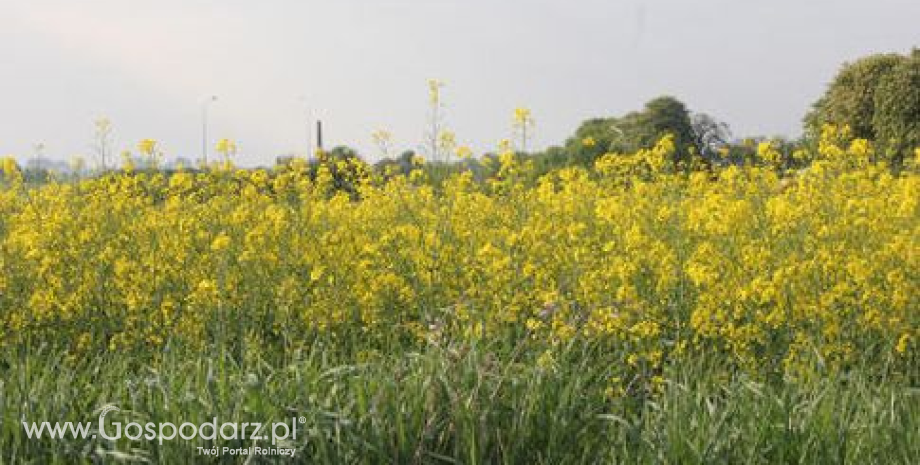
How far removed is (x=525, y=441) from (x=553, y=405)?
8.2 inches

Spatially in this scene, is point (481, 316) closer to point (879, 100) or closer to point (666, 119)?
point (879, 100)

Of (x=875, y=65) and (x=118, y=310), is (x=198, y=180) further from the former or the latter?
(x=875, y=65)

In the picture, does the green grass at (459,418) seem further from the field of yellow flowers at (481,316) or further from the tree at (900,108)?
the tree at (900,108)

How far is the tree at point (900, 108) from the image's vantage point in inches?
713

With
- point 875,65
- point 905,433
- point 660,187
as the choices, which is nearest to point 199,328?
point 905,433

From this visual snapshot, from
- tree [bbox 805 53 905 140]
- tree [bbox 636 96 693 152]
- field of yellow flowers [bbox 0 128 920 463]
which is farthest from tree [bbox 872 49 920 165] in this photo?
field of yellow flowers [bbox 0 128 920 463]

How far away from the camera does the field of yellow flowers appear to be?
354 centimetres

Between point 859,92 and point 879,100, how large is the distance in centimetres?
124

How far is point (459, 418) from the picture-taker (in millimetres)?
3451

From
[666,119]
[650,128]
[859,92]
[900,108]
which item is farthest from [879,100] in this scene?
[666,119]

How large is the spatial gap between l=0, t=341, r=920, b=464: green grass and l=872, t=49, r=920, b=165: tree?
15346 millimetres

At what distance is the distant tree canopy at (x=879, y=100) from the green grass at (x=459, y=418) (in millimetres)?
14724

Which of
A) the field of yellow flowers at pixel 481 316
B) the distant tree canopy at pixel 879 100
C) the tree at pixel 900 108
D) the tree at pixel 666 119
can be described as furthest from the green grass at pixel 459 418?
the tree at pixel 666 119

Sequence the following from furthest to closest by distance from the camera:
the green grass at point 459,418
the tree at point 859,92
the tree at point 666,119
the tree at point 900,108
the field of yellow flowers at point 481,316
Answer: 1. the tree at point 666,119
2. the tree at point 859,92
3. the tree at point 900,108
4. the field of yellow flowers at point 481,316
5. the green grass at point 459,418
